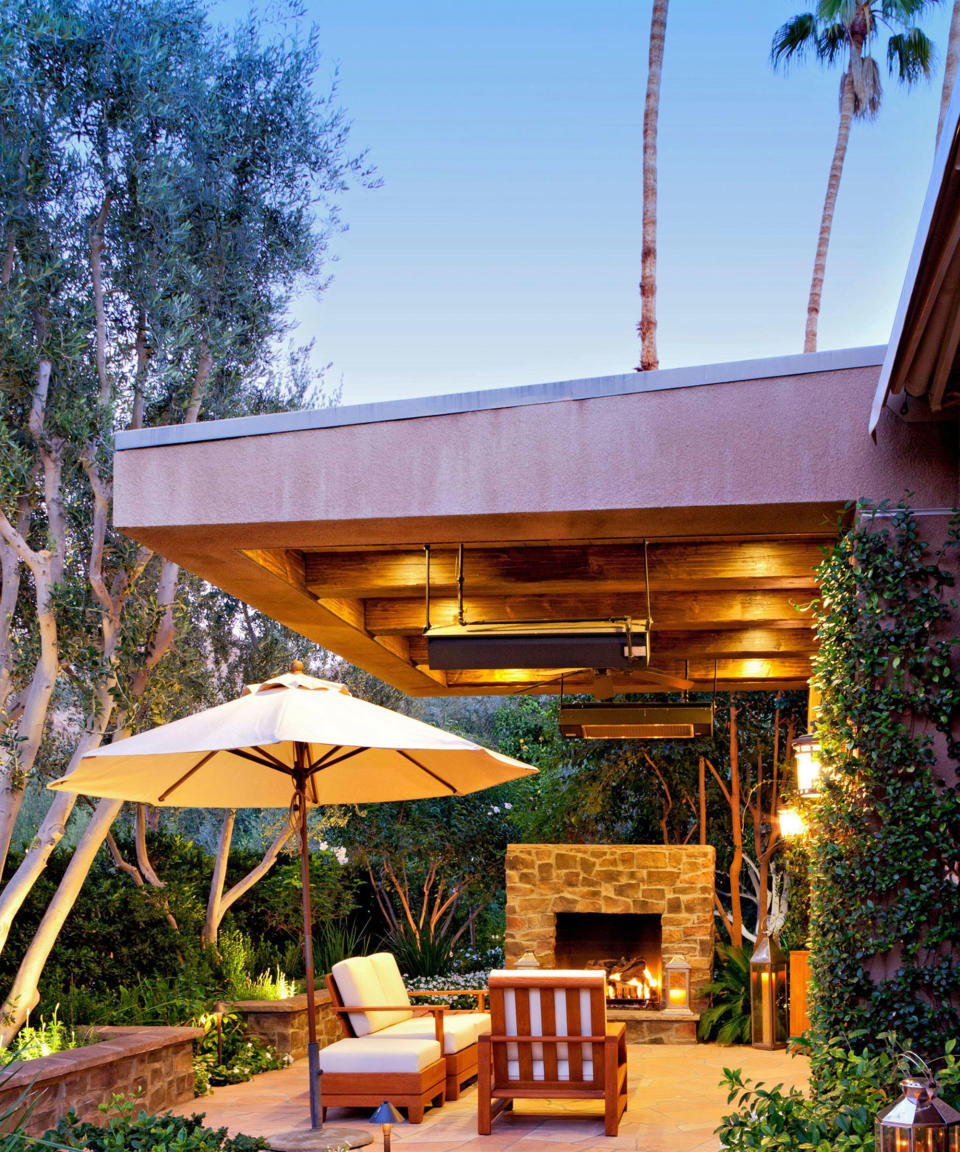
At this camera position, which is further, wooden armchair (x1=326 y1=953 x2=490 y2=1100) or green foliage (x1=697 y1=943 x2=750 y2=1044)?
green foliage (x1=697 y1=943 x2=750 y2=1044)

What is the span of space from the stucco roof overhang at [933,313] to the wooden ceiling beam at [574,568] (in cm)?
147

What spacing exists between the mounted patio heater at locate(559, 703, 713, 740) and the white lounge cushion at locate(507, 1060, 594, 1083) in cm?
242

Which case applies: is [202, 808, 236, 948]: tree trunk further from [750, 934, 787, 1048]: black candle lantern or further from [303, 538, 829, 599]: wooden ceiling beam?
[750, 934, 787, 1048]: black candle lantern

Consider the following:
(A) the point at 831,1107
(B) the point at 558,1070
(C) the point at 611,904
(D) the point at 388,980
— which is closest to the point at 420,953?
(C) the point at 611,904

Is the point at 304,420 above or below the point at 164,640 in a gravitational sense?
above

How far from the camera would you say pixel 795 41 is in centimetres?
1683

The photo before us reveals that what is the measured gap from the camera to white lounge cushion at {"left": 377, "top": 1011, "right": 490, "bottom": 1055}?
26.2 ft

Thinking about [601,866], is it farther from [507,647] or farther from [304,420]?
[304,420]

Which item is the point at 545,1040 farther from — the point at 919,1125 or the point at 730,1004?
the point at 730,1004

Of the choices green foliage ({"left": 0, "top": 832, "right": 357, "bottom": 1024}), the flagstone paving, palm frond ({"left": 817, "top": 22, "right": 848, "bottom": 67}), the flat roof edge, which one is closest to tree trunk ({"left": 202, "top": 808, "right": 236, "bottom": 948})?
green foliage ({"left": 0, "top": 832, "right": 357, "bottom": 1024})

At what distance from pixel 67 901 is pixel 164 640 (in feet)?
6.22

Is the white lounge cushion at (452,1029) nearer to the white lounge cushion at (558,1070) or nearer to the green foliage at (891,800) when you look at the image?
the white lounge cushion at (558,1070)

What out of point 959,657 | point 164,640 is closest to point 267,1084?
point 164,640

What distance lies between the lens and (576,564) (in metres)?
6.91
